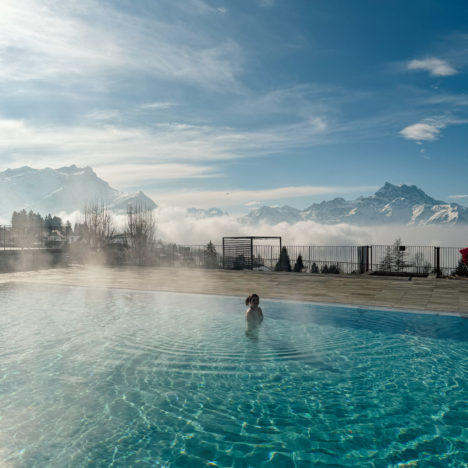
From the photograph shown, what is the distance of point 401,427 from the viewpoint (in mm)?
4191

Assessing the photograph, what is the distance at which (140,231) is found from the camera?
95.1ft

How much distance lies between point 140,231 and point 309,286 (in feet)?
64.6

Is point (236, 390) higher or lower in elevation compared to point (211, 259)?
lower

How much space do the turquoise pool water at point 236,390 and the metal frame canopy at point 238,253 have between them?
9.42 metres

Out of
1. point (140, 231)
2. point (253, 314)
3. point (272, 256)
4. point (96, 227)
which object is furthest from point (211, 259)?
point (96, 227)

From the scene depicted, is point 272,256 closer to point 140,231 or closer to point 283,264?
point 283,264

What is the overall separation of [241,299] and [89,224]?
22.4 meters

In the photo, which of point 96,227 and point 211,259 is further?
point 96,227

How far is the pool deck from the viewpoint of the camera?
9328 millimetres

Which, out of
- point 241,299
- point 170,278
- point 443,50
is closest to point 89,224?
point 170,278

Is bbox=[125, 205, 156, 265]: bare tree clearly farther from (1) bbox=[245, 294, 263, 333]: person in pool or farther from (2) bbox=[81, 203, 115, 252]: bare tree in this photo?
(1) bbox=[245, 294, 263, 333]: person in pool

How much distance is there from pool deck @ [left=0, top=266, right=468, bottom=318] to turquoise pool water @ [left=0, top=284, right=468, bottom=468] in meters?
1.04

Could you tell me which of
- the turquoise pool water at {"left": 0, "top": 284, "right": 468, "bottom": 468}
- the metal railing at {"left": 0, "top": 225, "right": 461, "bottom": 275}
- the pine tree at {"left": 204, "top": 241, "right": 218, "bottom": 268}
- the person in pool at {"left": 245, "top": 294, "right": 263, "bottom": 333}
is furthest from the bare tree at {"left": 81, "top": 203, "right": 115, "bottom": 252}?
the person in pool at {"left": 245, "top": 294, "right": 263, "bottom": 333}

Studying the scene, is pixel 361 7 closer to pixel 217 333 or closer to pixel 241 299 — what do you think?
pixel 241 299
